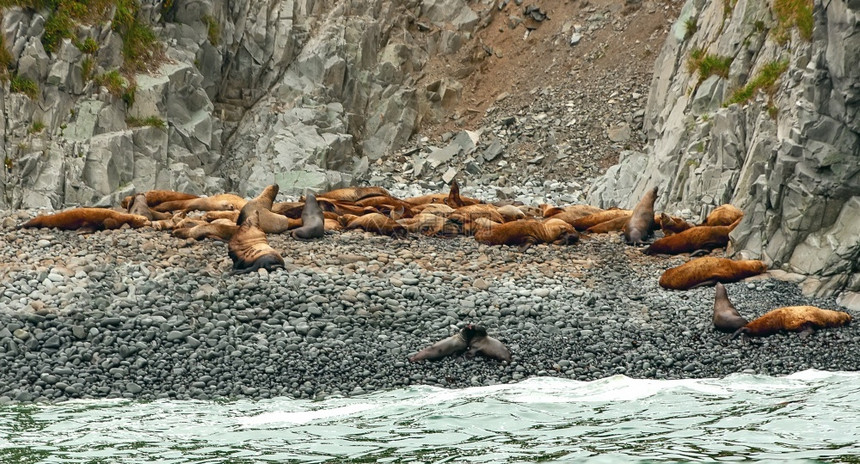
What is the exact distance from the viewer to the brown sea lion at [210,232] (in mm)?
13820

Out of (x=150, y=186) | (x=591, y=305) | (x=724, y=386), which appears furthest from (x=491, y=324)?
(x=150, y=186)

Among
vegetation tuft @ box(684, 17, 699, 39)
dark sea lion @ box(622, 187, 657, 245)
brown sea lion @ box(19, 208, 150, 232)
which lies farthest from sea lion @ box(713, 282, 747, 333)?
vegetation tuft @ box(684, 17, 699, 39)

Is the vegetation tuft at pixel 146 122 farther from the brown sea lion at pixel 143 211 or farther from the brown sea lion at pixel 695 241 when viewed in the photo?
the brown sea lion at pixel 695 241

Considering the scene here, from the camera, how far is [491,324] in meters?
10.5

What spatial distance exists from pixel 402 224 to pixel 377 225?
541 millimetres

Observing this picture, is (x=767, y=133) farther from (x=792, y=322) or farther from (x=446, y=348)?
(x=446, y=348)

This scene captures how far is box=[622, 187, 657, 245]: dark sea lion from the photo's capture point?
15.2 m

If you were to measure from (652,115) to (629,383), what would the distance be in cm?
2040

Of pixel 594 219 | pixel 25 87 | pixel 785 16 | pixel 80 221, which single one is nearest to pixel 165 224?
pixel 80 221

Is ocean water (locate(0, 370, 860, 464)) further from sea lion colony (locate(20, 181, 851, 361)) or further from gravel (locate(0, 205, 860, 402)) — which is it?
sea lion colony (locate(20, 181, 851, 361))

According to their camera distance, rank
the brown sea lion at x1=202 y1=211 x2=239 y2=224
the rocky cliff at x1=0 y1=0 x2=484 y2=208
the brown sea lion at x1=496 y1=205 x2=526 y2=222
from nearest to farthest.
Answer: the brown sea lion at x1=202 y1=211 x2=239 y2=224 → the brown sea lion at x1=496 y1=205 x2=526 y2=222 → the rocky cliff at x1=0 y1=0 x2=484 y2=208

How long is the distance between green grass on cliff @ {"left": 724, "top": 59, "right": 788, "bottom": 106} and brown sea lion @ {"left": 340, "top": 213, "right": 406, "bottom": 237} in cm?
880

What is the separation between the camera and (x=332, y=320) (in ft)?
34.2

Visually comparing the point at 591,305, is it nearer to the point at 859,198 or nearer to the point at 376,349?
the point at 376,349
